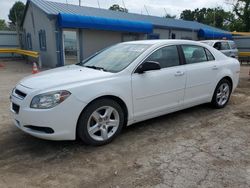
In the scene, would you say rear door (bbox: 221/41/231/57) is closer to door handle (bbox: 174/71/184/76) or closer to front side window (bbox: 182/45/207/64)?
front side window (bbox: 182/45/207/64)

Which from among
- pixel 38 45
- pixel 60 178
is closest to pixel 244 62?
pixel 38 45

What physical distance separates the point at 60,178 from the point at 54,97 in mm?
1076

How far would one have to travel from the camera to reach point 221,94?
5.92 meters

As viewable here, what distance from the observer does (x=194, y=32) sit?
957 inches

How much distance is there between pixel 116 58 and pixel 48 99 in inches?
63.2

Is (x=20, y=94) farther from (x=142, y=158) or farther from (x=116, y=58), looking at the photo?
(x=142, y=158)

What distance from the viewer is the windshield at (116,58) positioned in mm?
4340

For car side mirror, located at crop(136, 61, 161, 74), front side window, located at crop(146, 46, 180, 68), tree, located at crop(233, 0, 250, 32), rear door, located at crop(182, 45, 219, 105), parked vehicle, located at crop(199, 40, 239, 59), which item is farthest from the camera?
tree, located at crop(233, 0, 250, 32)

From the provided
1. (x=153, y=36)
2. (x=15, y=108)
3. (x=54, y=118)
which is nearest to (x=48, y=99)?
(x=54, y=118)

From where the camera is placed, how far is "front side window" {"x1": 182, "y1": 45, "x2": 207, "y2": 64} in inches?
200

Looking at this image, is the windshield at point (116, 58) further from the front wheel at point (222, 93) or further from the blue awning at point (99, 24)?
the blue awning at point (99, 24)

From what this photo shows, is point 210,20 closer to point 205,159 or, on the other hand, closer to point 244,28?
point 244,28

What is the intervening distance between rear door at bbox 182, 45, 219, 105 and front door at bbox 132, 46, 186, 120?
8.5 inches

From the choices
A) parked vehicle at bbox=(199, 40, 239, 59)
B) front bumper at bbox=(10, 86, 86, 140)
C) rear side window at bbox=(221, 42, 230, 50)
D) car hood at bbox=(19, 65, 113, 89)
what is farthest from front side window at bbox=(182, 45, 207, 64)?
rear side window at bbox=(221, 42, 230, 50)
